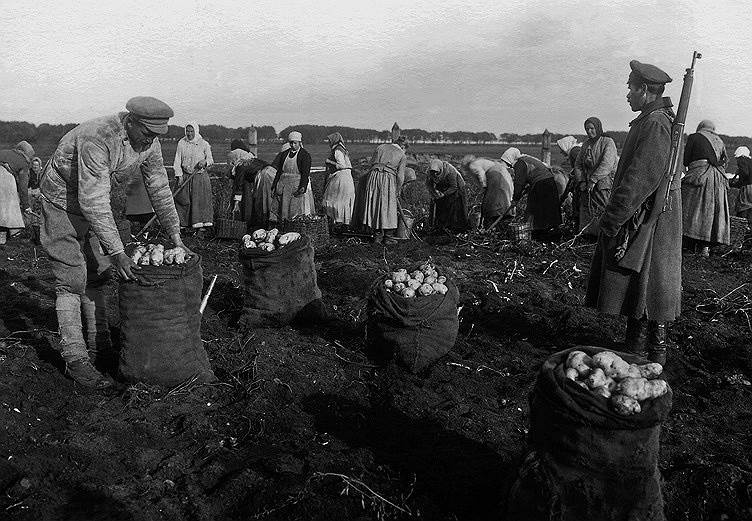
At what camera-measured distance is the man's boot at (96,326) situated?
4.51 meters

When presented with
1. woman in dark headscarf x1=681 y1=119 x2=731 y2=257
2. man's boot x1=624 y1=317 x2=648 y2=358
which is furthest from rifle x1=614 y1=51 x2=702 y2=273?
woman in dark headscarf x1=681 y1=119 x2=731 y2=257

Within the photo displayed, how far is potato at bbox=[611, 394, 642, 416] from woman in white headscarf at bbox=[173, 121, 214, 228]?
9.28m

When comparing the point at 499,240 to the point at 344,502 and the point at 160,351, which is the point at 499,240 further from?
the point at 344,502

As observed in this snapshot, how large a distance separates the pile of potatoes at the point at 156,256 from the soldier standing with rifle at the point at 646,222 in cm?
288

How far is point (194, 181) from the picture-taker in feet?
35.2

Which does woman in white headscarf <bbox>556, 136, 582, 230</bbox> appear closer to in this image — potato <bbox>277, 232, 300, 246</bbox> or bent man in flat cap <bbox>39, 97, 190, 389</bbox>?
potato <bbox>277, 232, 300, 246</bbox>

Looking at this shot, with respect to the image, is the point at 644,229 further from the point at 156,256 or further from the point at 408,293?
the point at 156,256

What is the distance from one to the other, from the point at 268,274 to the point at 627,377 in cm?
349

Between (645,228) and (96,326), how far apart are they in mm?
3930

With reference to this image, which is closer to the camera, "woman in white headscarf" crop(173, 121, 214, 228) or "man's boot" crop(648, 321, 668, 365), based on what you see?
"man's boot" crop(648, 321, 668, 365)

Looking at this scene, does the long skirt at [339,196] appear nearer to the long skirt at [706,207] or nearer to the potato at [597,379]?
the long skirt at [706,207]

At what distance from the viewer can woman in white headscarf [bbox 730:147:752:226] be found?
1165 centimetres

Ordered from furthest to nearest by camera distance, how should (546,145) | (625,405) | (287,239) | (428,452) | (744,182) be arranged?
1. (546,145)
2. (744,182)
3. (287,239)
4. (428,452)
5. (625,405)

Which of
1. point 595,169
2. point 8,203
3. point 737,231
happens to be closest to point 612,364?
point 595,169
